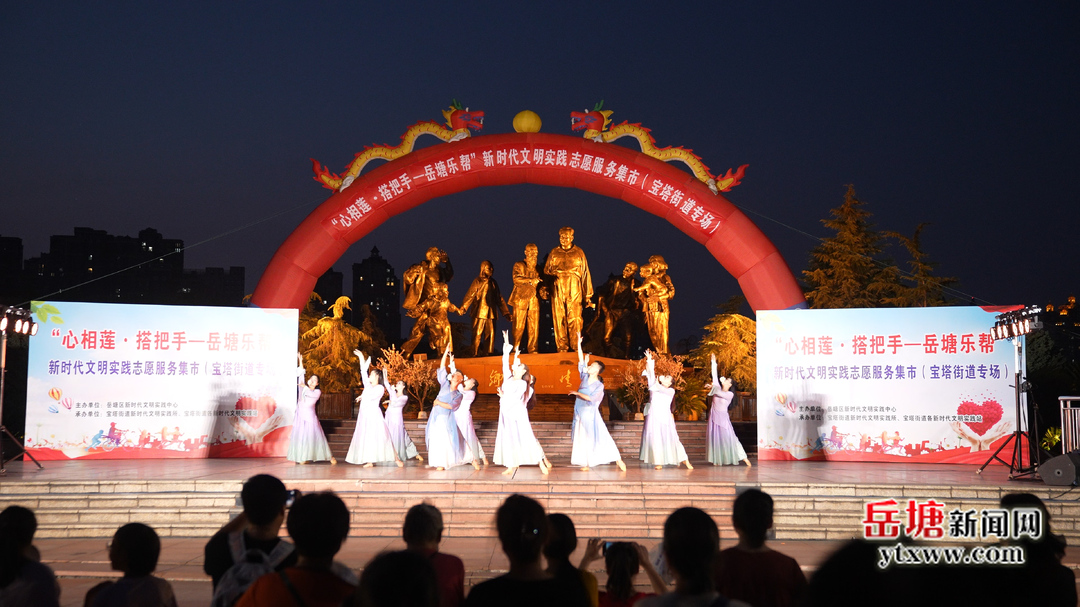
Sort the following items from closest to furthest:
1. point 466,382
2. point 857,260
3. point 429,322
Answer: point 466,382 < point 429,322 < point 857,260

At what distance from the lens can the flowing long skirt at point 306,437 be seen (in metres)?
11.4

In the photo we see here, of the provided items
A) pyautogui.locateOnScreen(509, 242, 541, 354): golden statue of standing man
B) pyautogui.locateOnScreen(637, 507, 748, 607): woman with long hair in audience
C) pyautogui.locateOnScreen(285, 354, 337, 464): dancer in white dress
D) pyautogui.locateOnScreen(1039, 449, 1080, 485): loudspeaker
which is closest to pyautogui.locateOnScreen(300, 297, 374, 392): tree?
pyautogui.locateOnScreen(509, 242, 541, 354): golden statue of standing man

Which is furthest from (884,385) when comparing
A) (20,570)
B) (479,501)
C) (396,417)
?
(20,570)

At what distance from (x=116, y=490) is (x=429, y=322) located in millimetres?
8655

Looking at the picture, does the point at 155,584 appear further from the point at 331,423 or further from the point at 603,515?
the point at 331,423

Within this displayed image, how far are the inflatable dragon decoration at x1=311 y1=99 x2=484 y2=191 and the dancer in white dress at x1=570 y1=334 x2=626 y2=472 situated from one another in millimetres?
4391

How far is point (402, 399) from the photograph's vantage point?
454 inches

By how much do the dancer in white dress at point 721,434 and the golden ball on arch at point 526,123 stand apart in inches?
190

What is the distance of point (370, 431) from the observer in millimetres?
11008

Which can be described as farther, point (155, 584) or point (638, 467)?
point (638, 467)

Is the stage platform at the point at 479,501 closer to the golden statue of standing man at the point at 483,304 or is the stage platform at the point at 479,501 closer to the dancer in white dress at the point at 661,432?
the dancer in white dress at the point at 661,432

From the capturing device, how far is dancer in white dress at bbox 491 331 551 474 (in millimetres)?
10250

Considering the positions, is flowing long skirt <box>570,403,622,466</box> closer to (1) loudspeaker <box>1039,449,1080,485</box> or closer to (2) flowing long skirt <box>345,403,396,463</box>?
(2) flowing long skirt <box>345,403,396,463</box>

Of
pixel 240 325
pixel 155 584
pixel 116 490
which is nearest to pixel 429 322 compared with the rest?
pixel 240 325
